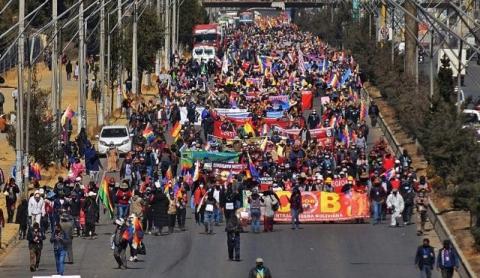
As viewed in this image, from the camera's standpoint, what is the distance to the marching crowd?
134 ft

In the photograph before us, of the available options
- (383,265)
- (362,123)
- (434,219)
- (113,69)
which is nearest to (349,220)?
(434,219)

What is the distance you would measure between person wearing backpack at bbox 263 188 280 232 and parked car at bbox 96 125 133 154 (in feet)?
58.6

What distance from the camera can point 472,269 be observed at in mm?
34156

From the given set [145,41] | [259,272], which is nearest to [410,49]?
[145,41]

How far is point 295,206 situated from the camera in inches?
1687

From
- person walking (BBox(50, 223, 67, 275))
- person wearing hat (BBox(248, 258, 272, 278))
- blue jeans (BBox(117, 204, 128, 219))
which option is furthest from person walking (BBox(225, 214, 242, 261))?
person wearing hat (BBox(248, 258, 272, 278))

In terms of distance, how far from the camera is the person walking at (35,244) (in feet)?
116

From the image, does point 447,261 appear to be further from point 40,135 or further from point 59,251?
point 40,135

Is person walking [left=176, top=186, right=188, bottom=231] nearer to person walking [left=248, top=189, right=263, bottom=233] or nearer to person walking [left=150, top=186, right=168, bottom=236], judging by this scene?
person walking [left=150, top=186, right=168, bottom=236]

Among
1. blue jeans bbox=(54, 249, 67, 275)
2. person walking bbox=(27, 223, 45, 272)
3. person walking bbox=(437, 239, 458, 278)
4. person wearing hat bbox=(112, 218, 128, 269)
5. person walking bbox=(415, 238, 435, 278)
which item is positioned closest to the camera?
person walking bbox=(437, 239, 458, 278)

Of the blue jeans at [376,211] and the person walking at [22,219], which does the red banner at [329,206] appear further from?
the person walking at [22,219]

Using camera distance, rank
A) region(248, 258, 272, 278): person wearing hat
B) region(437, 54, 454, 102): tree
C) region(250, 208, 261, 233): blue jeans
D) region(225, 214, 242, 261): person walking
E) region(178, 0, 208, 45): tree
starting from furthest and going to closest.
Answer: region(178, 0, 208, 45): tree < region(437, 54, 454, 102): tree < region(250, 208, 261, 233): blue jeans < region(225, 214, 242, 261): person walking < region(248, 258, 272, 278): person wearing hat

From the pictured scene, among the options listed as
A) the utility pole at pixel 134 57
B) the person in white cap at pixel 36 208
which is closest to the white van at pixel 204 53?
the utility pole at pixel 134 57

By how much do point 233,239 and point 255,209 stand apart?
5046 mm
